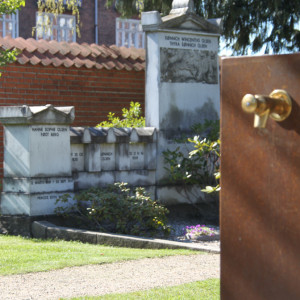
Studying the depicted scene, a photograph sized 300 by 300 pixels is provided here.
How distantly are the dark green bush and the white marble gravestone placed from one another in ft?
0.88

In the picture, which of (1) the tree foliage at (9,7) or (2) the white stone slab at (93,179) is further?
(1) the tree foliage at (9,7)

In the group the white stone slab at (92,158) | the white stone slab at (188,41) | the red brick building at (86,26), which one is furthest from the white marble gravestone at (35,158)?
the red brick building at (86,26)

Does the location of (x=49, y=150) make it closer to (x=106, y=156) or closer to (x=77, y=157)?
(x=77, y=157)

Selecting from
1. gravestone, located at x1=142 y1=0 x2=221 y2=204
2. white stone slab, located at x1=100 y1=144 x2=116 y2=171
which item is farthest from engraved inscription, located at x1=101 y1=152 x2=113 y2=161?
gravestone, located at x1=142 y1=0 x2=221 y2=204

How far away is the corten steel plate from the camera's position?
7.16 ft

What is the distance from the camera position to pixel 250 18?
14.7 metres

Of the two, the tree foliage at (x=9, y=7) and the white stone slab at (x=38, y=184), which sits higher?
the tree foliage at (x=9, y=7)

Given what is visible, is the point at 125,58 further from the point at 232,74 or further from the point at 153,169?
the point at 232,74

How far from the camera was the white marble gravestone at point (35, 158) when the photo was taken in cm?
904

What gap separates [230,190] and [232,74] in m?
0.42

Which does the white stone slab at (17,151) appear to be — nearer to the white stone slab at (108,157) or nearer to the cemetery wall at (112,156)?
the cemetery wall at (112,156)

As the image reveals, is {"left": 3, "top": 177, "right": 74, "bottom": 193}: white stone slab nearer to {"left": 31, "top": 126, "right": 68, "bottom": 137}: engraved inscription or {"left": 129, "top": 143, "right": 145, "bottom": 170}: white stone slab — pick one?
{"left": 31, "top": 126, "right": 68, "bottom": 137}: engraved inscription

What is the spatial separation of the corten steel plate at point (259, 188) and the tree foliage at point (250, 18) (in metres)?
12.0

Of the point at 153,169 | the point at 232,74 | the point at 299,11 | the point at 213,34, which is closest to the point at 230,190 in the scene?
the point at 232,74
